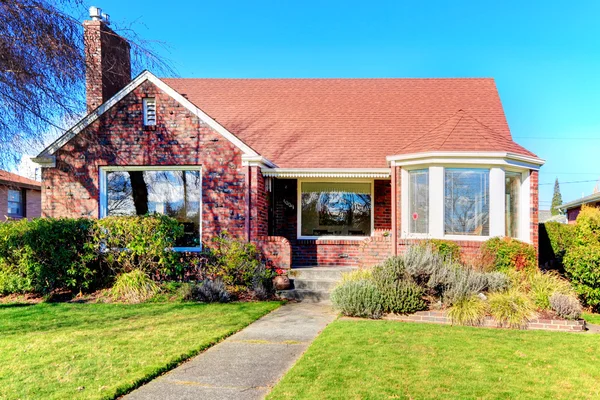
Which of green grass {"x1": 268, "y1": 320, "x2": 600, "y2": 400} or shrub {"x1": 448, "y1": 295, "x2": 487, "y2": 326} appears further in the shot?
shrub {"x1": 448, "y1": 295, "x2": 487, "y2": 326}

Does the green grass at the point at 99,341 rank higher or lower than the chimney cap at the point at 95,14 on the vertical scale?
lower

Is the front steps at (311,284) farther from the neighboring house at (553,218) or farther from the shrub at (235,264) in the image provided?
the neighboring house at (553,218)

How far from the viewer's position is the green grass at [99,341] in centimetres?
454

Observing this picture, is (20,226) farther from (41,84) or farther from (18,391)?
(18,391)

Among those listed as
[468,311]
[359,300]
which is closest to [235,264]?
[359,300]

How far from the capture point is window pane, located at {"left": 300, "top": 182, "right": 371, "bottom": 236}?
1302 cm

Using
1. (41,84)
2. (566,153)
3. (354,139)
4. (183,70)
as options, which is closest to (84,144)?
(41,84)

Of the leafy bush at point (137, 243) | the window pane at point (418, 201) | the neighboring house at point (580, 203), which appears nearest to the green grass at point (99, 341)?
the leafy bush at point (137, 243)

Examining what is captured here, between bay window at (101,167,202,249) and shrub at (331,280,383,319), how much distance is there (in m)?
4.86

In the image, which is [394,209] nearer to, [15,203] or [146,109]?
[146,109]

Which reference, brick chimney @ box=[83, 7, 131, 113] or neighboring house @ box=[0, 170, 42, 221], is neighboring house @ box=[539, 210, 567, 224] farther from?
neighboring house @ box=[0, 170, 42, 221]

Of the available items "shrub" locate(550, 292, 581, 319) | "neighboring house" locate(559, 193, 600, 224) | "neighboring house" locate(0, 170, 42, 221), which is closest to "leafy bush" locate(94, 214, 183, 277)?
"shrub" locate(550, 292, 581, 319)

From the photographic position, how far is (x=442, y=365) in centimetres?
509

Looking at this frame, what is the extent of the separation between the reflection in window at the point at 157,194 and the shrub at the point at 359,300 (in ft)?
15.9
